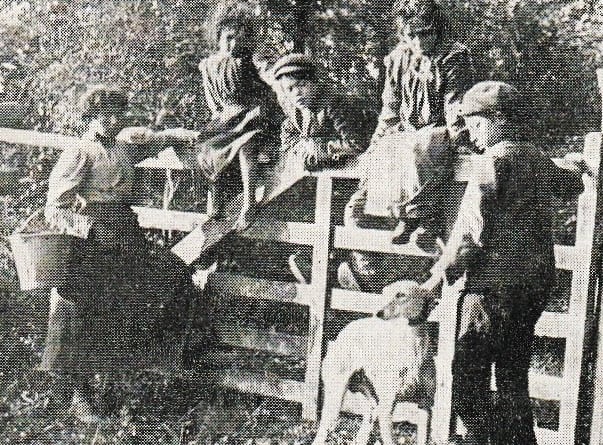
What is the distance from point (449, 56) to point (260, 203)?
117 cm

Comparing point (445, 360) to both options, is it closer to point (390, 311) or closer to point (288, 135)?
point (390, 311)

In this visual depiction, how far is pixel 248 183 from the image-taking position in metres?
4.30

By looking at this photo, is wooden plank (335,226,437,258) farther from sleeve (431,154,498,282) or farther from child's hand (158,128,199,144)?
child's hand (158,128,199,144)

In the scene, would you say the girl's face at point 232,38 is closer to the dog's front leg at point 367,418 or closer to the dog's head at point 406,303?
the dog's head at point 406,303

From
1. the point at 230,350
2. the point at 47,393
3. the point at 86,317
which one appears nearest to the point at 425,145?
the point at 230,350

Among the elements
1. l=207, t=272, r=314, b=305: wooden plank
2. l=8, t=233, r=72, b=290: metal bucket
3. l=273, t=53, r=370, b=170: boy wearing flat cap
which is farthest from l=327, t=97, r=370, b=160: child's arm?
l=8, t=233, r=72, b=290: metal bucket

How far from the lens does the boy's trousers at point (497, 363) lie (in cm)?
362

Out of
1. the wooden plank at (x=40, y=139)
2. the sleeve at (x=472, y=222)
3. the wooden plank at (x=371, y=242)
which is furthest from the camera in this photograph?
the wooden plank at (x=40, y=139)

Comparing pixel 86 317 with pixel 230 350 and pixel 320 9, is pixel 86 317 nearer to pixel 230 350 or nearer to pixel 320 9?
pixel 230 350

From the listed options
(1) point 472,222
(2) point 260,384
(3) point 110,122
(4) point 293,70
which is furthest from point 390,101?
(2) point 260,384

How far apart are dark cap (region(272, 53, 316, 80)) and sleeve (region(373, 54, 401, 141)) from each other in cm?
→ 43

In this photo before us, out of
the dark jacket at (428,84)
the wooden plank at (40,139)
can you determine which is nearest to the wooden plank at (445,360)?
the dark jacket at (428,84)

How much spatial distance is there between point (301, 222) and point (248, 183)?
0.31m

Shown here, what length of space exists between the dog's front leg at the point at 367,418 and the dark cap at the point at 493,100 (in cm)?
124
